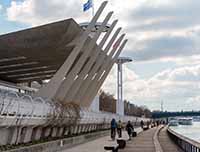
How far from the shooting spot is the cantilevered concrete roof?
128 feet

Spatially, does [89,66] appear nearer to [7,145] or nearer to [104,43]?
[104,43]

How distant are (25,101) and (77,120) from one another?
14056mm

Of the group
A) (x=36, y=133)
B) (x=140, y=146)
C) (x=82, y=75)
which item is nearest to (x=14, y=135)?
(x=36, y=133)

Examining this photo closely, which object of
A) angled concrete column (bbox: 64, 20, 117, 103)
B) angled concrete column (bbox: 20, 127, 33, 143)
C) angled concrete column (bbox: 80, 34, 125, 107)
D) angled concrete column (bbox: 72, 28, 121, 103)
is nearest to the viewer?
angled concrete column (bbox: 20, 127, 33, 143)

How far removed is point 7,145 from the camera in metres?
18.1

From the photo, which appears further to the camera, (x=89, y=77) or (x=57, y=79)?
(x=89, y=77)

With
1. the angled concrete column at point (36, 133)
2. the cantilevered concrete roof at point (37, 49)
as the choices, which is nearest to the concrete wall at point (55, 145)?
the angled concrete column at point (36, 133)

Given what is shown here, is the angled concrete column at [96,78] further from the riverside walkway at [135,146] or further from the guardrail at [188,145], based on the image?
the guardrail at [188,145]

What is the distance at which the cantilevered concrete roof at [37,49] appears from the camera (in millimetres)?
39000

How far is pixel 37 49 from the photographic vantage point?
151ft

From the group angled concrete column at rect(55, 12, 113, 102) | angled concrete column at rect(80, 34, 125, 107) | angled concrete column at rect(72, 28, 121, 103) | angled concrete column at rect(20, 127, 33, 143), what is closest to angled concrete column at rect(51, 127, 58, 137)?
angled concrete column at rect(20, 127, 33, 143)

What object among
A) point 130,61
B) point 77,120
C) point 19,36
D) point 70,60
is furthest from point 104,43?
point 130,61

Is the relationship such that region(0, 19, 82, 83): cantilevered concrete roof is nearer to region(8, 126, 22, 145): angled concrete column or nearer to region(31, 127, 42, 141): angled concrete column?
region(31, 127, 42, 141): angled concrete column

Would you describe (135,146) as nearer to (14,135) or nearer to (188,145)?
(188,145)
